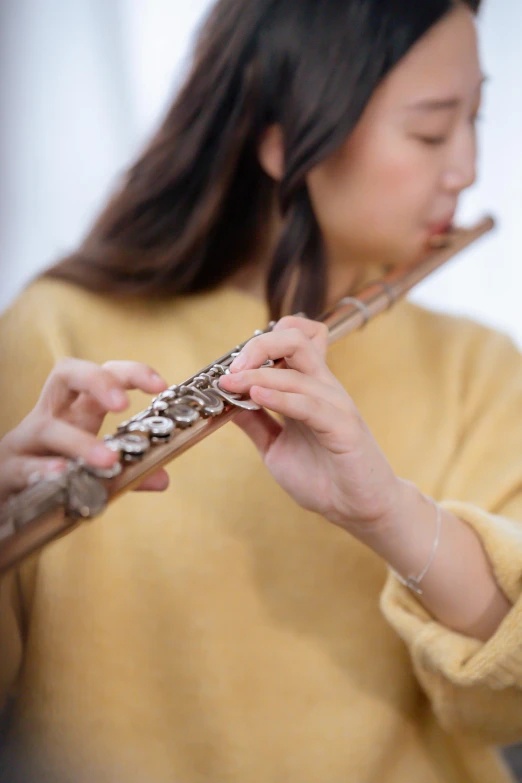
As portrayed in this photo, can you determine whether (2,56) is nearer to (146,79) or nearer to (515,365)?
(146,79)

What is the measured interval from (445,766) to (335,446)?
40 cm

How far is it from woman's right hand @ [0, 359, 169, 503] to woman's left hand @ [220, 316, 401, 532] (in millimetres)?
80

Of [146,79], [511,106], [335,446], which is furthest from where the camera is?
[511,106]

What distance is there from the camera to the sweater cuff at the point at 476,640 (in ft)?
1.98

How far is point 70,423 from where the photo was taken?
0.53 m

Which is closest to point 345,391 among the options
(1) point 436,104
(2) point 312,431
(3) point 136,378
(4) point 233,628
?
(2) point 312,431

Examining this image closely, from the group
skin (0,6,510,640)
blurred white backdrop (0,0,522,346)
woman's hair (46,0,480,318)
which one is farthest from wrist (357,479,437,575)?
blurred white backdrop (0,0,522,346)

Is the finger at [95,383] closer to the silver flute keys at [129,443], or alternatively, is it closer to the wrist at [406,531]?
the silver flute keys at [129,443]

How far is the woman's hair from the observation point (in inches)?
29.5

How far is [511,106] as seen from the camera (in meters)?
1.22

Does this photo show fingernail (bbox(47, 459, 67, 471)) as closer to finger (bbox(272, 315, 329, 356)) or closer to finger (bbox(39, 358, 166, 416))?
finger (bbox(39, 358, 166, 416))

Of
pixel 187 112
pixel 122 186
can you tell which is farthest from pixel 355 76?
pixel 122 186

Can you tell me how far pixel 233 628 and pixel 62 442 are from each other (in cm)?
31

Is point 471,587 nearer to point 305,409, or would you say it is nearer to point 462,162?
point 305,409
